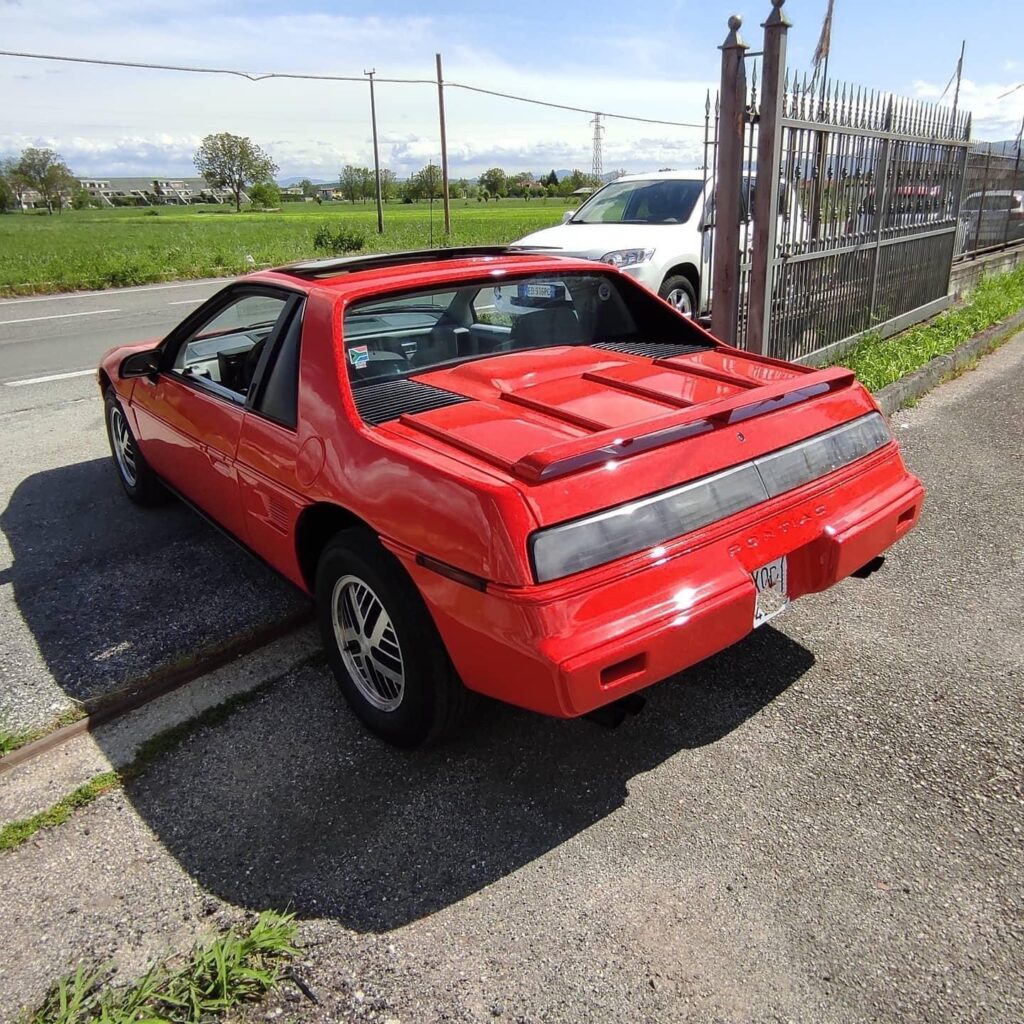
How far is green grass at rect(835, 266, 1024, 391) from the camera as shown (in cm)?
690

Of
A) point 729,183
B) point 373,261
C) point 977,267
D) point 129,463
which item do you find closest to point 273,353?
point 373,261

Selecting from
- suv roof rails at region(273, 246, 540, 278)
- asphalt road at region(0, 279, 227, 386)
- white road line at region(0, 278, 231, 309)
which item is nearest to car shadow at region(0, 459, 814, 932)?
suv roof rails at region(273, 246, 540, 278)

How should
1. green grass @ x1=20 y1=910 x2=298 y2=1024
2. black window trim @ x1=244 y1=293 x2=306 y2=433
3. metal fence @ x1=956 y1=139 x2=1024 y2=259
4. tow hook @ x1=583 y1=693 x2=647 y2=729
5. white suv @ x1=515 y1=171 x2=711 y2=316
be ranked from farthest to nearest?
metal fence @ x1=956 y1=139 x2=1024 y2=259 < white suv @ x1=515 y1=171 x2=711 y2=316 < black window trim @ x1=244 y1=293 x2=306 y2=433 < tow hook @ x1=583 y1=693 x2=647 y2=729 < green grass @ x1=20 y1=910 x2=298 y2=1024


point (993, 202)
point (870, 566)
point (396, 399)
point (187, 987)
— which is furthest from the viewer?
point (993, 202)

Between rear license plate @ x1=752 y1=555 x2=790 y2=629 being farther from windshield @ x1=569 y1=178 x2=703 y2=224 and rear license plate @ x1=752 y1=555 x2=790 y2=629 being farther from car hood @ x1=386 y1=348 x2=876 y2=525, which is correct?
windshield @ x1=569 y1=178 x2=703 y2=224

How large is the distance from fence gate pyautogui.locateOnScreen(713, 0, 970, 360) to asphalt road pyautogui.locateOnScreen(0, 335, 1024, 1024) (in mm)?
3615

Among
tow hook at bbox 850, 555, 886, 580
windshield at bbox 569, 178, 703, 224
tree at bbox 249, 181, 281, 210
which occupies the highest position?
tree at bbox 249, 181, 281, 210

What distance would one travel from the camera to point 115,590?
4.09 m

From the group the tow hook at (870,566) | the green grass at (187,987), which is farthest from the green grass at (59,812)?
the tow hook at (870,566)

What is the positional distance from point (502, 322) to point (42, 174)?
122 m

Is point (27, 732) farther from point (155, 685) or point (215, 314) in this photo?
point (215, 314)

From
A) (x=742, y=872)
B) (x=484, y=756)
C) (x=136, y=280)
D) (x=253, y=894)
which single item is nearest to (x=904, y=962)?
(x=742, y=872)

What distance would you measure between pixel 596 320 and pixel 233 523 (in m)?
Answer: 1.89

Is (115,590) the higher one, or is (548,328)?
(548,328)
